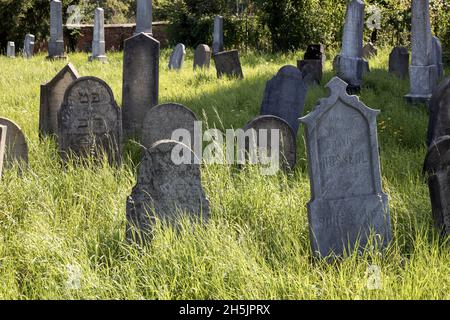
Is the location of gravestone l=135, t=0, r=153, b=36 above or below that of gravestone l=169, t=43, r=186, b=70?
above

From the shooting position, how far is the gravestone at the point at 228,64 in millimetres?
13680

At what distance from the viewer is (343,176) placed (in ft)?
16.0

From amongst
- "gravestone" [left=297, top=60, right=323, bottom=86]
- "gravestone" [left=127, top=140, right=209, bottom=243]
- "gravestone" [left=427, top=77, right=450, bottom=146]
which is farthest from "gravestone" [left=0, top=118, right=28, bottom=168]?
"gravestone" [left=297, top=60, right=323, bottom=86]

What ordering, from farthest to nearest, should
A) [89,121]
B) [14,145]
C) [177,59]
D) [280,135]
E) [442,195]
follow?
1. [177,59]
2. [89,121]
3. [280,135]
4. [14,145]
5. [442,195]

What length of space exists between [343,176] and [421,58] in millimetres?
7323

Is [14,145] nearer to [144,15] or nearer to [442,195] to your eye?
[442,195]

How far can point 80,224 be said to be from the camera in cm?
502

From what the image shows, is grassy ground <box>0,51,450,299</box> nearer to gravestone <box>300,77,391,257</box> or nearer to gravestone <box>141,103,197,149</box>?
gravestone <box>300,77,391,257</box>

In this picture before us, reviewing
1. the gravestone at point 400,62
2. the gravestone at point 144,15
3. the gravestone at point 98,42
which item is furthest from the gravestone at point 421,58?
the gravestone at point 98,42

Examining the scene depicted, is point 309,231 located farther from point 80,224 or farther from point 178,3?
point 178,3

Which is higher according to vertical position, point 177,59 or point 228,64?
point 177,59

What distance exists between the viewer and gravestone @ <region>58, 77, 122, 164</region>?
22.8 ft

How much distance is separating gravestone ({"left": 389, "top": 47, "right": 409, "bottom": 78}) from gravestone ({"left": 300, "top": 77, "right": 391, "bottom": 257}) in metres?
9.52

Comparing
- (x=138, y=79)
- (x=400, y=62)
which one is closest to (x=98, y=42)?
(x=400, y=62)
